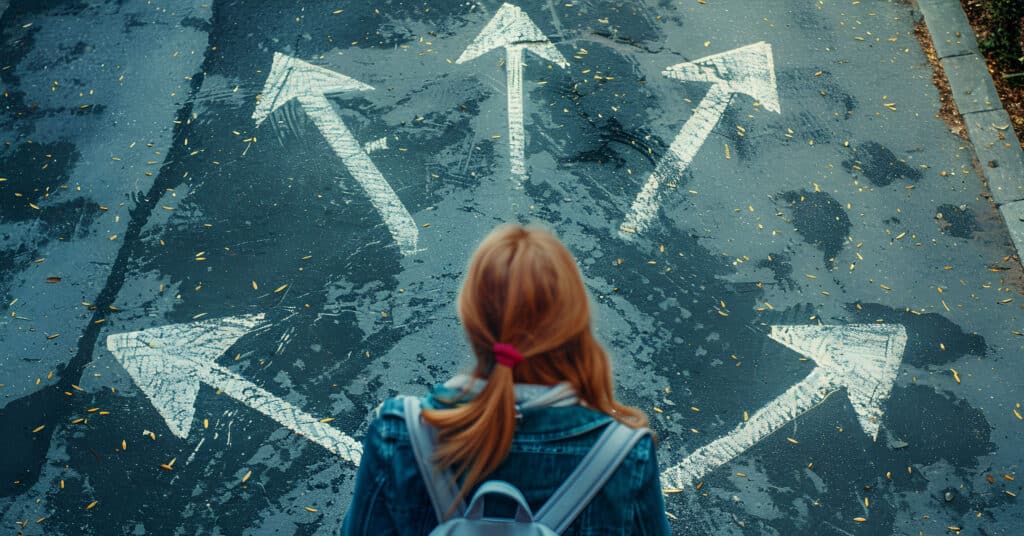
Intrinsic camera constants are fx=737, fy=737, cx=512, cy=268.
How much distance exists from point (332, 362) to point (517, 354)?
299 centimetres

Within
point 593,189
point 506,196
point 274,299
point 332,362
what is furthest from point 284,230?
point 593,189

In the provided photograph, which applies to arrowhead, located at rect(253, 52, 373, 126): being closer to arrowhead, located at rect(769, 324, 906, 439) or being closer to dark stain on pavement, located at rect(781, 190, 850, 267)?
dark stain on pavement, located at rect(781, 190, 850, 267)

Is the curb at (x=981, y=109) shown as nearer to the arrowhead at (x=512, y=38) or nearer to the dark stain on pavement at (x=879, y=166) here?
the dark stain on pavement at (x=879, y=166)

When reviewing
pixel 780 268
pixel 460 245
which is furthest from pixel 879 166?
pixel 460 245

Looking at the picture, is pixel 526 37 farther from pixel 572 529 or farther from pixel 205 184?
pixel 572 529

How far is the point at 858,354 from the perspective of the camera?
15.1ft

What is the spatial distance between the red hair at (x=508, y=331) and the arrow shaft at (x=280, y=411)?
8.25 feet

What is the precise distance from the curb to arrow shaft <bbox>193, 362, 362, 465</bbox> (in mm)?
4711

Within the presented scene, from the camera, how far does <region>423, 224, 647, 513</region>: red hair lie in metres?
1.73

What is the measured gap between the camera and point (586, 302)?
5.95ft

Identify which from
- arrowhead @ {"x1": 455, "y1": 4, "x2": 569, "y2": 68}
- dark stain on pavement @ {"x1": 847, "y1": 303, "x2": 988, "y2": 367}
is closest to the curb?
dark stain on pavement @ {"x1": 847, "y1": 303, "x2": 988, "y2": 367}

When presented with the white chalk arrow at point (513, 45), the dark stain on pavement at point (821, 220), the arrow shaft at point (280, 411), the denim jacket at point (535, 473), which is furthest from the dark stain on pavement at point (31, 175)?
the dark stain on pavement at point (821, 220)

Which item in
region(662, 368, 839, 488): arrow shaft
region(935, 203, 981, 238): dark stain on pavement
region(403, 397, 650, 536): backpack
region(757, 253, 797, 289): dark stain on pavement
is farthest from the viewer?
region(935, 203, 981, 238): dark stain on pavement

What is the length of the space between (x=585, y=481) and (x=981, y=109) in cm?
578
